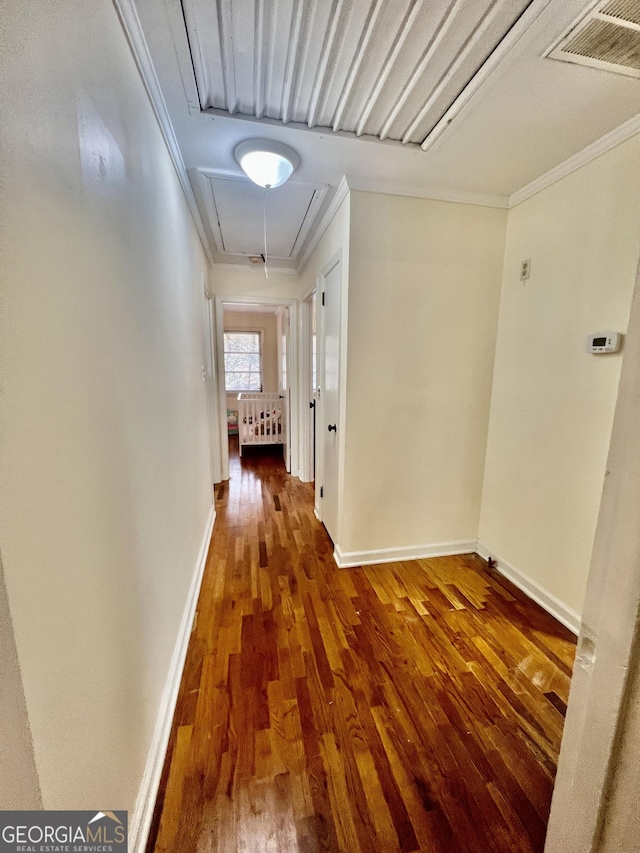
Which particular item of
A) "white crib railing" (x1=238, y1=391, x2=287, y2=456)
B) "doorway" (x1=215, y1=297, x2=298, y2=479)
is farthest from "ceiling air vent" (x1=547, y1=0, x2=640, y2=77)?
"white crib railing" (x1=238, y1=391, x2=287, y2=456)

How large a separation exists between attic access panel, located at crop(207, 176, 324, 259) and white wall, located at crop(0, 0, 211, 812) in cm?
87

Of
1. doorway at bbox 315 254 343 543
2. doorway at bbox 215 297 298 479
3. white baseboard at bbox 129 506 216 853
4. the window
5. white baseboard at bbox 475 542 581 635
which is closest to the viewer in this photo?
white baseboard at bbox 129 506 216 853

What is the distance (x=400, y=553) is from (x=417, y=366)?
1318mm

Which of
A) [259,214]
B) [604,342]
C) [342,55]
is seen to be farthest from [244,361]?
[604,342]

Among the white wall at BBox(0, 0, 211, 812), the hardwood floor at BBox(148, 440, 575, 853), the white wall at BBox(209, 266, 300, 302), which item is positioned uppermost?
the white wall at BBox(209, 266, 300, 302)

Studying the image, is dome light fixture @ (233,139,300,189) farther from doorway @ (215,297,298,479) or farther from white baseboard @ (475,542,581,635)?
white baseboard @ (475,542,581,635)

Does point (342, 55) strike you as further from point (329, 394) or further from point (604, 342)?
point (329, 394)

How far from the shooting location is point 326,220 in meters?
2.34

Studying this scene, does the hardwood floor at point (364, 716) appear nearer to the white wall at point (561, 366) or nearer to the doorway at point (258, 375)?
the white wall at point (561, 366)

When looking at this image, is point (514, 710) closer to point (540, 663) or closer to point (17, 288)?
point (540, 663)

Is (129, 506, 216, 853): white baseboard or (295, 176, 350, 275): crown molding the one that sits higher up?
(295, 176, 350, 275): crown molding

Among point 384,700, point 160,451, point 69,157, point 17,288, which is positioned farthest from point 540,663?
point 69,157

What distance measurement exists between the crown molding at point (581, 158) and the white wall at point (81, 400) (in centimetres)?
195

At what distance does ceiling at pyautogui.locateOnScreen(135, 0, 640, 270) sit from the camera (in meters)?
1.01
